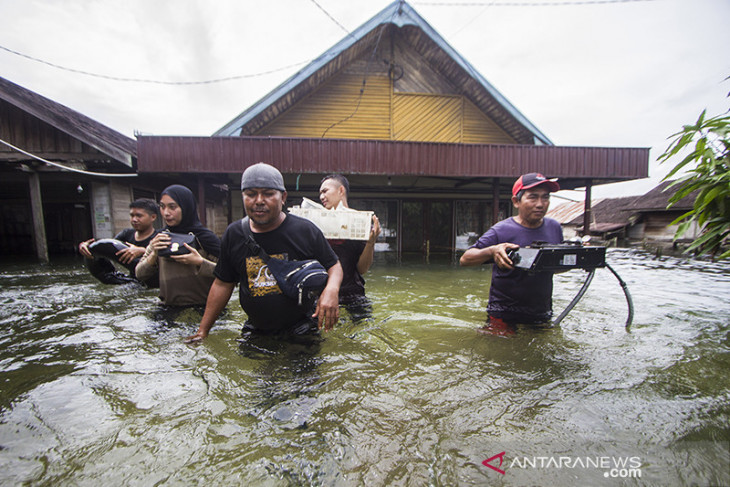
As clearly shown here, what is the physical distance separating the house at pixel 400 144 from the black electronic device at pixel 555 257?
6480 millimetres

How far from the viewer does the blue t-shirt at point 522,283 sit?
9.37ft

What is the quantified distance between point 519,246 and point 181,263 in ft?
11.1

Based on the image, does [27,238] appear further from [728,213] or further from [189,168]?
[728,213]

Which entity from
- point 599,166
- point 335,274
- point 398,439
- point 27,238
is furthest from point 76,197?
point 599,166

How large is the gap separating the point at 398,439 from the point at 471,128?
39.8 ft

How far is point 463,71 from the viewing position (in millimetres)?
10703

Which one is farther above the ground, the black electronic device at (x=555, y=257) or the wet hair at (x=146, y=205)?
the wet hair at (x=146, y=205)

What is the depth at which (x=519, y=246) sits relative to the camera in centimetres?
275

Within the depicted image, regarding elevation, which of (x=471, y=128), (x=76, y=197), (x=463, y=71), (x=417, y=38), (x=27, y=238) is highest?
(x=417, y=38)

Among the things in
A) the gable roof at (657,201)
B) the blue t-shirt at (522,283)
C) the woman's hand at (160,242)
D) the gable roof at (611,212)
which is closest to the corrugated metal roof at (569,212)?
the gable roof at (611,212)

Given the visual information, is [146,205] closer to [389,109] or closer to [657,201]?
[389,109]

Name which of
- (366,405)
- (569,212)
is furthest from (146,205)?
(569,212)

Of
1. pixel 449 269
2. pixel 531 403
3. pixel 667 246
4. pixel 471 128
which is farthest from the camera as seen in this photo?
pixel 667 246

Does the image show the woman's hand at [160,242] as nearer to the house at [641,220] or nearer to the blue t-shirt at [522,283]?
the blue t-shirt at [522,283]
